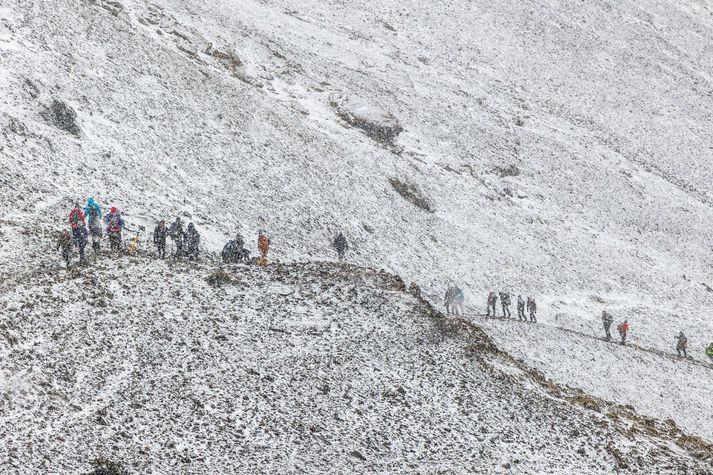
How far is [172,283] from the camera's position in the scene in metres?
21.5

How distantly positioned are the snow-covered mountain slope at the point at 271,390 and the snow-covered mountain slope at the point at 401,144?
198 inches

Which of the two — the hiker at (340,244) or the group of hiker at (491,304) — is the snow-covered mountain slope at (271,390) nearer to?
the group of hiker at (491,304)

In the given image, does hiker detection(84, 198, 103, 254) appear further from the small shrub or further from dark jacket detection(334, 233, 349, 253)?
the small shrub

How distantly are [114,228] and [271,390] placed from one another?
36.1 feet

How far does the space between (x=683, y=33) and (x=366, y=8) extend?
40.5 m

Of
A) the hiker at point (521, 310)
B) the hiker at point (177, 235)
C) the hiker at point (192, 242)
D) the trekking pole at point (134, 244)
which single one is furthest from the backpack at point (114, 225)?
the hiker at point (521, 310)

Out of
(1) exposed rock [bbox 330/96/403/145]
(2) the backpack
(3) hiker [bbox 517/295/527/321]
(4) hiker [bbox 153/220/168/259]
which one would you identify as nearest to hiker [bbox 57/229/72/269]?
(2) the backpack

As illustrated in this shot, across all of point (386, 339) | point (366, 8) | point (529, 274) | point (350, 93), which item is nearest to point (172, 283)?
point (386, 339)

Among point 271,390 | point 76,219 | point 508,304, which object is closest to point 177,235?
point 76,219

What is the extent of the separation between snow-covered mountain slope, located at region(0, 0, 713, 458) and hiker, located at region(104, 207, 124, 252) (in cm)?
231

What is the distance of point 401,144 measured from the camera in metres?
51.4

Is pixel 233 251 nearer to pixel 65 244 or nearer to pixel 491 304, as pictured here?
pixel 65 244

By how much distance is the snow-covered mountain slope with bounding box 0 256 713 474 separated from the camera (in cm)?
1471

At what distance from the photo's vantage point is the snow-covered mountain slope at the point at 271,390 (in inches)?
579
